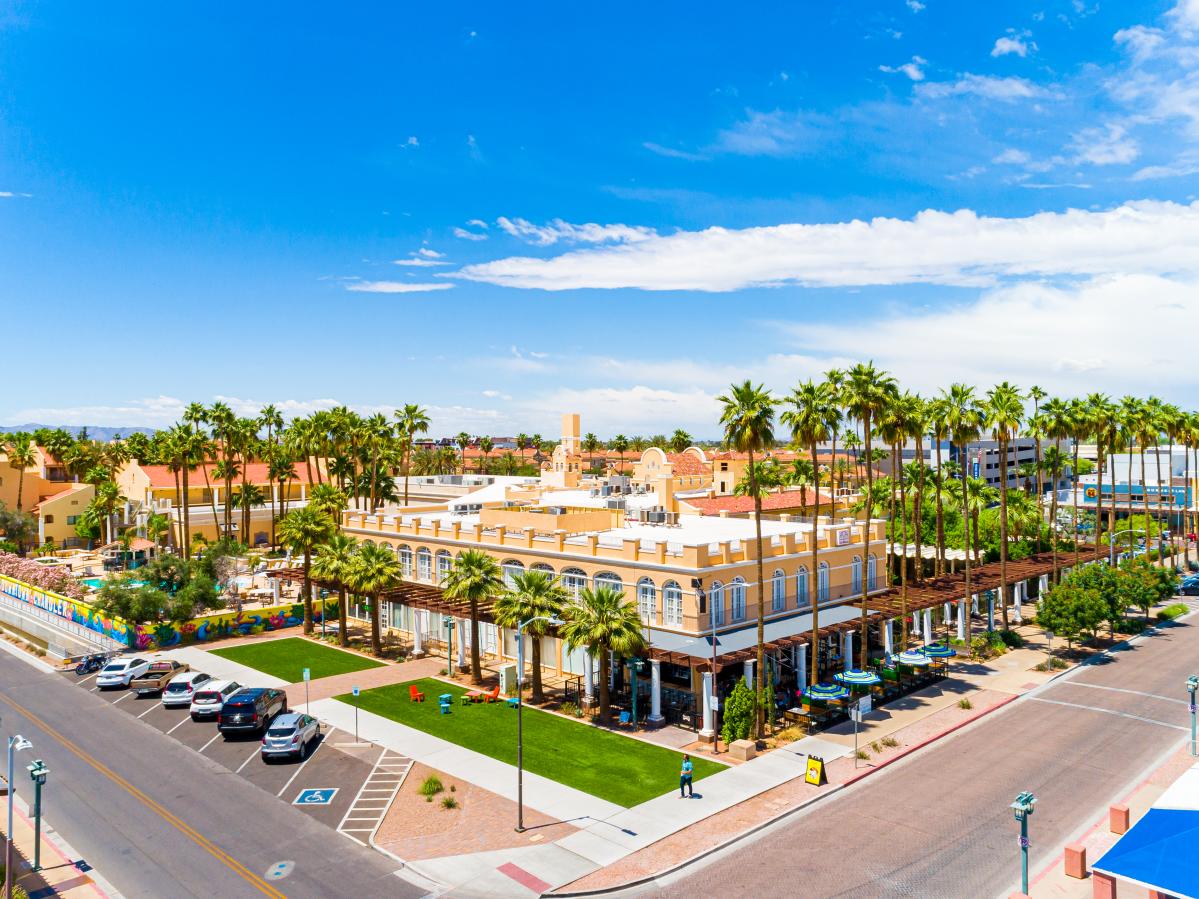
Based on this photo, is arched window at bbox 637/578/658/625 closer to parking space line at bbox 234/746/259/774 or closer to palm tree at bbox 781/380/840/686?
palm tree at bbox 781/380/840/686

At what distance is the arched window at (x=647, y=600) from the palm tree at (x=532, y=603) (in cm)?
434

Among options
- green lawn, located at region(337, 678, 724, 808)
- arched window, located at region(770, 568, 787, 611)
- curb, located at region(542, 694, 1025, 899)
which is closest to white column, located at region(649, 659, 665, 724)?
green lawn, located at region(337, 678, 724, 808)

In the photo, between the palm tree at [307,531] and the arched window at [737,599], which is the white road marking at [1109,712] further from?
the palm tree at [307,531]

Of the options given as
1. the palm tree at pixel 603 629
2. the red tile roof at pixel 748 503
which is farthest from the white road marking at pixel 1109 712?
the red tile roof at pixel 748 503

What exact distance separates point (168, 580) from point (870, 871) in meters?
59.3

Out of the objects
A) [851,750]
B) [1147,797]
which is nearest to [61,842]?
[851,750]

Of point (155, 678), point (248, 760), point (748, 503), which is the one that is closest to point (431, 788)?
point (248, 760)

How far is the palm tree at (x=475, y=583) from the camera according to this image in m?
41.2

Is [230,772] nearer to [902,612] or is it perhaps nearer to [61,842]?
[61,842]

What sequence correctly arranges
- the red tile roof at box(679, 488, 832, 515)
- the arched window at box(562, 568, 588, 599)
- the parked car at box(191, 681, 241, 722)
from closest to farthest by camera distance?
the parked car at box(191, 681, 241, 722), the arched window at box(562, 568, 588, 599), the red tile roof at box(679, 488, 832, 515)

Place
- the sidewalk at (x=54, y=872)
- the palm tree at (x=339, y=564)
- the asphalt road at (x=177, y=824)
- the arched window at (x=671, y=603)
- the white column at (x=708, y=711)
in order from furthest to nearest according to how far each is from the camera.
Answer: the palm tree at (x=339, y=564)
the arched window at (x=671, y=603)
the white column at (x=708, y=711)
the asphalt road at (x=177, y=824)
the sidewalk at (x=54, y=872)

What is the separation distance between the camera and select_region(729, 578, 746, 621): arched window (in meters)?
40.5

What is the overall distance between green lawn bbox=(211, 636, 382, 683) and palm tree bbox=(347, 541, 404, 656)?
247cm

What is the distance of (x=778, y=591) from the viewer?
142 ft
